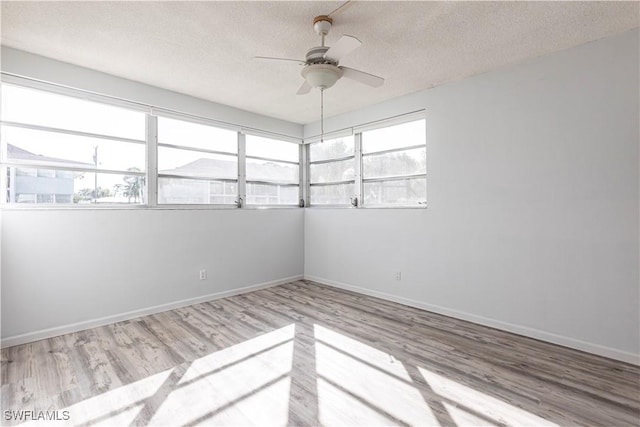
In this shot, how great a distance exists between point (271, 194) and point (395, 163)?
202 cm

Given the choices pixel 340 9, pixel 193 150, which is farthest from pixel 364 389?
pixel 193 150

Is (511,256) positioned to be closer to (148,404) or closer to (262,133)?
(148,404)

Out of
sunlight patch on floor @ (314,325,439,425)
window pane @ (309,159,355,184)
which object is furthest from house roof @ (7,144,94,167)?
window pane @ (309,159,355,184)

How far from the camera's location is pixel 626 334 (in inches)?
98.5

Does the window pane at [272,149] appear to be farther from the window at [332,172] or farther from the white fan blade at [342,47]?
the white fan blade at [342,47]

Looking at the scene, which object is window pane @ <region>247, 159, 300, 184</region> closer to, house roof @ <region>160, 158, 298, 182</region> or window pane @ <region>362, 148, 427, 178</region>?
house roof @ <region>160, 158, 298, 182</region>

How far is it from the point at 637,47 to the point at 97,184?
5.07m

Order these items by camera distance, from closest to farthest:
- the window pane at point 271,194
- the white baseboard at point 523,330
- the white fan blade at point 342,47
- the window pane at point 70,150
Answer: the white fan blade at point 342,47
the white baseboard at point 523,330
the window pane at point 70,150
the window pane at point 271,194

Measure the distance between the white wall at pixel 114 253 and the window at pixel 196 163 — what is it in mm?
212

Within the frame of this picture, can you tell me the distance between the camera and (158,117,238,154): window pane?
3824 millimetres

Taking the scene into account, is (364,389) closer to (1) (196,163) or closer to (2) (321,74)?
(2) (321,74)

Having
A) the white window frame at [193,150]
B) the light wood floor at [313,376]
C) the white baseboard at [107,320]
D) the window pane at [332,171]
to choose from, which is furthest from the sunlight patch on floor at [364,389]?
the window pane at [332,171]

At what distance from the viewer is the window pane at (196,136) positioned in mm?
3824

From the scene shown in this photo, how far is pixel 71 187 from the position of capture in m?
3.17
